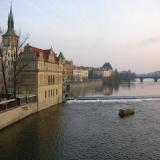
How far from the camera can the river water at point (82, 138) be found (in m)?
28.8

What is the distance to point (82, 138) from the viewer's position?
3506 centimetres

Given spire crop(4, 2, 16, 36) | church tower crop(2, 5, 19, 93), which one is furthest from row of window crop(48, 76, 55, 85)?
spire crop(4, 2, 16, 36)

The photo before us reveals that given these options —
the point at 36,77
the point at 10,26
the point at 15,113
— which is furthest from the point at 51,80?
the point at 15,113

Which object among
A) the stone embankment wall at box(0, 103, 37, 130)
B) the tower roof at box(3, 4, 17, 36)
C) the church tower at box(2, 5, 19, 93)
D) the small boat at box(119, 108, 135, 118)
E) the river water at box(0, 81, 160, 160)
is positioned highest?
the tower roof at box(3, 4, 17, 36)

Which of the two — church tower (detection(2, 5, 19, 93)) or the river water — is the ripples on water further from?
church tower (detection(2, 5, 19, 93))

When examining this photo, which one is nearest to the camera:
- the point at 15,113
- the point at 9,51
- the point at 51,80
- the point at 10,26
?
the point at 15,113

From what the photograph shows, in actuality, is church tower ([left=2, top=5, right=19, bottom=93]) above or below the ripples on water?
above

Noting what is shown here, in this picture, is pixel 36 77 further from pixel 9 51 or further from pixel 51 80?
pixel 9 51

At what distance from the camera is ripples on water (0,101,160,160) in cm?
2884

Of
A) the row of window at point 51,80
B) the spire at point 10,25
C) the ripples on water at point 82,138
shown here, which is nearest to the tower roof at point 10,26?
the spire at point 10,25

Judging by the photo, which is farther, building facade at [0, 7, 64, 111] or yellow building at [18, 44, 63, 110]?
yellow building at [18, 44, 63, 110]

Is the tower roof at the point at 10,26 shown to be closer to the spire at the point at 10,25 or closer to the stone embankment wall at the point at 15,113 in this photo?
the spire at the point at 10,25

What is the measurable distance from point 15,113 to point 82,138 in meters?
14.4

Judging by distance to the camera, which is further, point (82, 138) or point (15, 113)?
point (15, 113)
